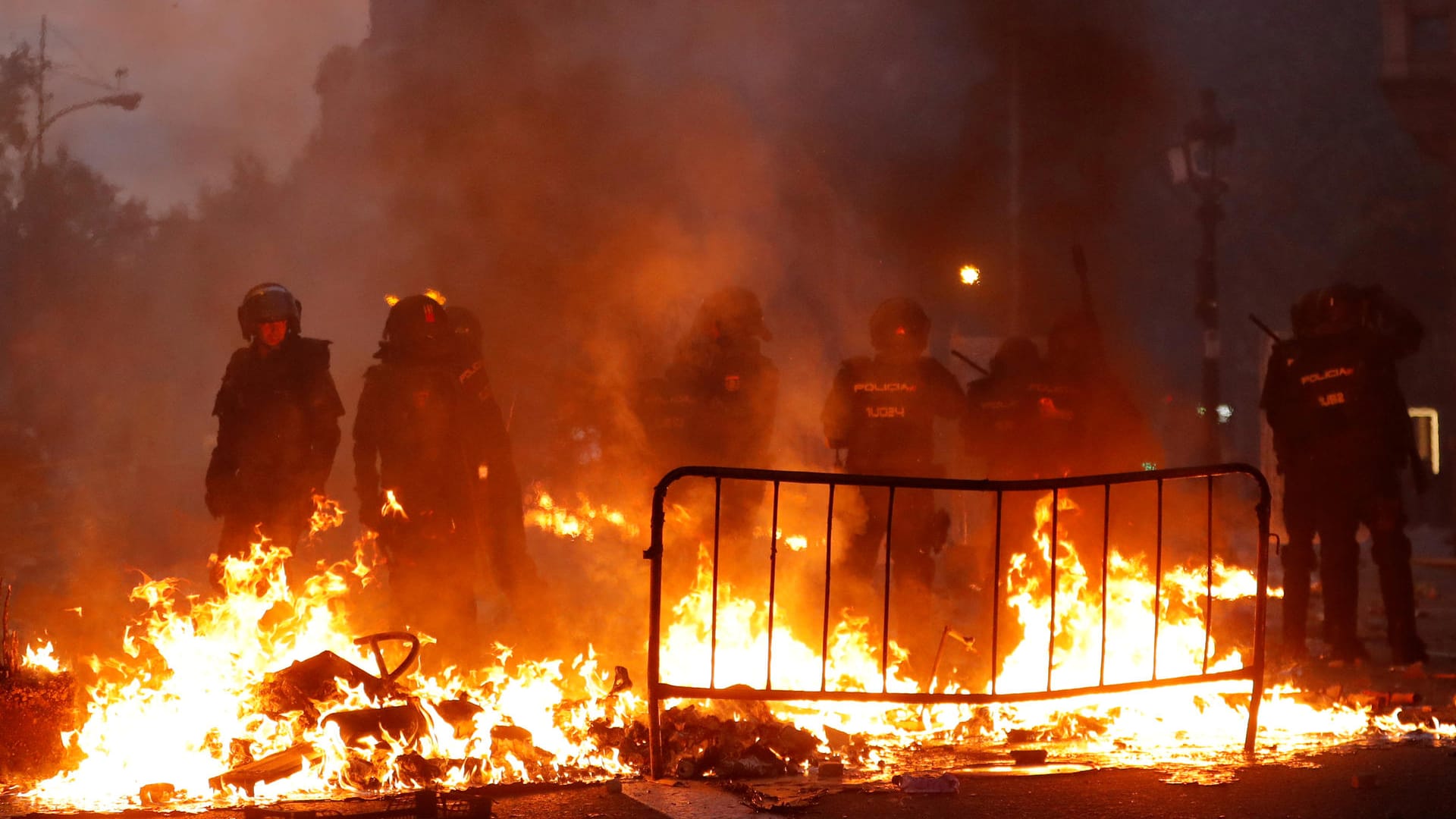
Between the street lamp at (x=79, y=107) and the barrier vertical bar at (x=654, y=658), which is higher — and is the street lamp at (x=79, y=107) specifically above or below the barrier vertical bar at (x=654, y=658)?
above

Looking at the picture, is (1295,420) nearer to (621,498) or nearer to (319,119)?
(621,498)

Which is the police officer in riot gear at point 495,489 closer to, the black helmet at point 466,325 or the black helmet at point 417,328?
the black helmet at point 417,328

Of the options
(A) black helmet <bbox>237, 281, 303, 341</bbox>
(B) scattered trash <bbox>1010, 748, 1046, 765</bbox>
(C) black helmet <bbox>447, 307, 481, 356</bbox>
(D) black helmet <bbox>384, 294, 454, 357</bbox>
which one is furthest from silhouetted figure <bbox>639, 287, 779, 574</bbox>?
(B) scattered trash <bbox>1010, 748, 1046, 765</bbox>

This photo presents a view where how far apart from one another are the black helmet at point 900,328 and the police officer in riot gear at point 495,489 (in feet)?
7.91

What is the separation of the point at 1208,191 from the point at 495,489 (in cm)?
847

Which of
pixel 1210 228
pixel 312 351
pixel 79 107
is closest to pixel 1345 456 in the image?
pixel 1210 228

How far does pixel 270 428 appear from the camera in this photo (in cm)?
774

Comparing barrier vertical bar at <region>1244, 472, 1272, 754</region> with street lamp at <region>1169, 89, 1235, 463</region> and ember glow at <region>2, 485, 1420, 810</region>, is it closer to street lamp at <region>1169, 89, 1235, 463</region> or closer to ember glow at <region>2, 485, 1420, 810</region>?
ember glow at <region>2, 485, 1420, 810</region>

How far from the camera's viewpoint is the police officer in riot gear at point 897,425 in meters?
8.63

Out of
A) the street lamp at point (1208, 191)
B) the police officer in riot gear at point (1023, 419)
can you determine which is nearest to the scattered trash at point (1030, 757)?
the police officer in riot gear at point (1023, 419)

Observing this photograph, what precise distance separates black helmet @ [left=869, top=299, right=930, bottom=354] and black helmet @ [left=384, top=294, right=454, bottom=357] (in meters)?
2.68

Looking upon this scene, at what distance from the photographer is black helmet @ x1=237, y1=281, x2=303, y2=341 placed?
7695 mm

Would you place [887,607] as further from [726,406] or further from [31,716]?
[726,406]

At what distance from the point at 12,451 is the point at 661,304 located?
11.7 metres
